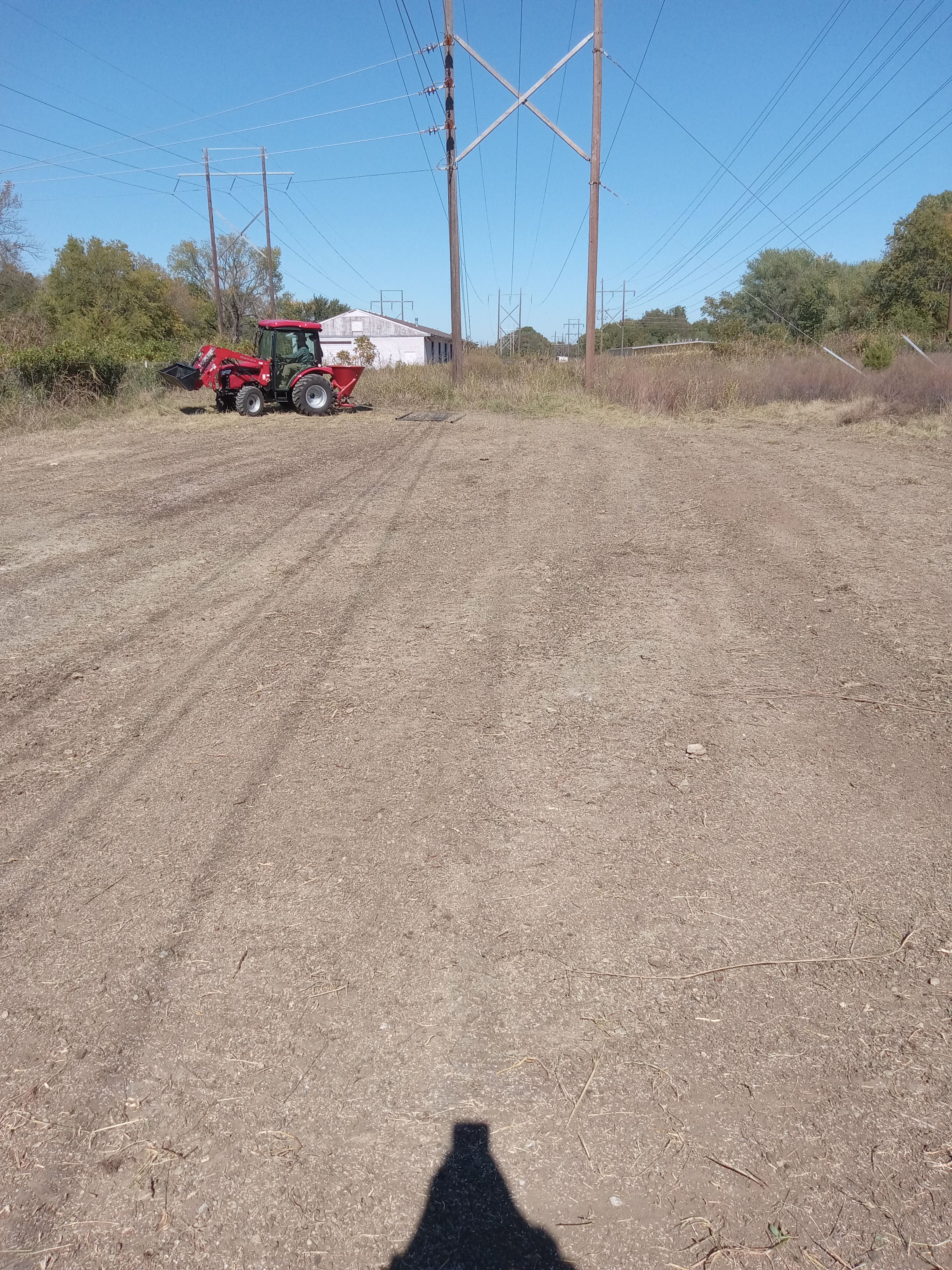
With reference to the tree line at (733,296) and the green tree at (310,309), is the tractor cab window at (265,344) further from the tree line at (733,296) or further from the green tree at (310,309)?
the green tree at (310,309)

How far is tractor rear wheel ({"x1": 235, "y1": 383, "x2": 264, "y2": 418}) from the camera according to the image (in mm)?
19672

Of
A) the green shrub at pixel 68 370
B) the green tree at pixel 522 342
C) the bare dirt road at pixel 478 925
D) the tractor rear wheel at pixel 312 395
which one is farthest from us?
the green tree at pixel 522 342

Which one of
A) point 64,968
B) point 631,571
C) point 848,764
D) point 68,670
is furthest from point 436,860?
point 631,571

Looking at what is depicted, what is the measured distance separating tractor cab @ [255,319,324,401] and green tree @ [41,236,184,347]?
23.3 meters

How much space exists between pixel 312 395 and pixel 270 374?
1082 mm

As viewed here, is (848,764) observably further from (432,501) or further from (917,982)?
(432,501)

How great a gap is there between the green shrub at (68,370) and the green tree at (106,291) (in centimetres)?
2079

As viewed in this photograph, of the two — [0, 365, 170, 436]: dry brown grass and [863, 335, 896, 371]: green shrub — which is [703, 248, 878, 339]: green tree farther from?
[0, 365, 170, 436]: dry brown grass

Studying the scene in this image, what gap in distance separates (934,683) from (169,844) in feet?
14.8

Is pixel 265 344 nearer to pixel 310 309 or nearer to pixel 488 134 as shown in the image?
pixel 488 134

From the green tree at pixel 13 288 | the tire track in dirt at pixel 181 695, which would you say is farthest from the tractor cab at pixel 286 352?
the green tree at pixel 13 288

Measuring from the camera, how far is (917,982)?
2.95 meters

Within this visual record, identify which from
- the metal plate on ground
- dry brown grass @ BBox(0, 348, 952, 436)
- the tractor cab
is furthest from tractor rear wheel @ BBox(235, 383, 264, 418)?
the metal plate on ground

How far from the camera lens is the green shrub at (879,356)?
22875mm
